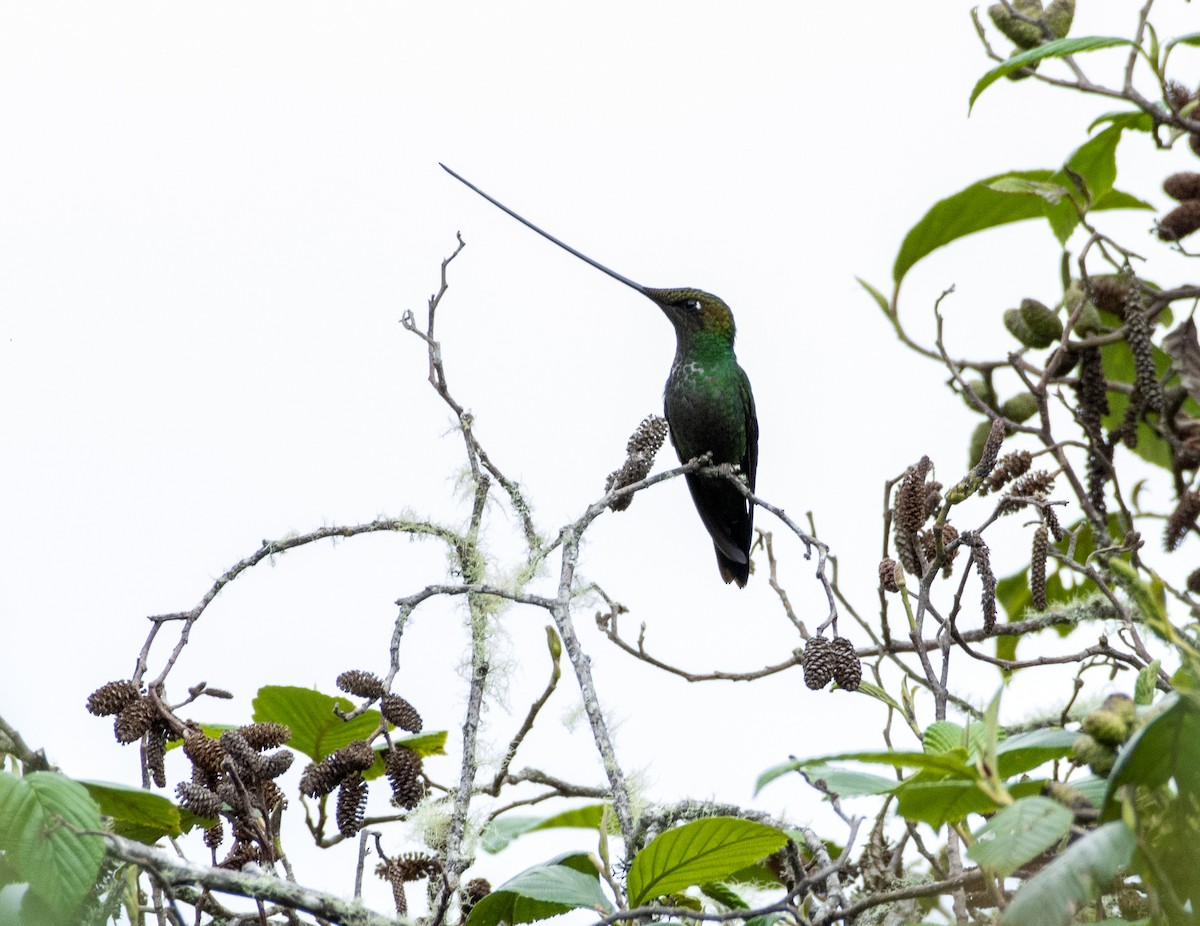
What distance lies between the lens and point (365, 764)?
5.53ft

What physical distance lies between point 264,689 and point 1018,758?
1040mm

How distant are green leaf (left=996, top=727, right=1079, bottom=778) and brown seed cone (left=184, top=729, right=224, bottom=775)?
0.93 meters

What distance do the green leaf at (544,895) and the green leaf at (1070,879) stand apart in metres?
0.71

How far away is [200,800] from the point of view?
1.62 metres

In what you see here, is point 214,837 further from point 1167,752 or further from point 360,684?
point 1167,752

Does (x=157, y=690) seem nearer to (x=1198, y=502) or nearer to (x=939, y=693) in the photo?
(x=939, y=693)

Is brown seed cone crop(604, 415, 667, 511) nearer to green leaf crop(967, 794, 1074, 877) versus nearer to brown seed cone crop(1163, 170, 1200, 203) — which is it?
brown seed cone crop(1163, 170, 1200, 203)

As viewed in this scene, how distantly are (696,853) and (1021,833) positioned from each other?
1.92ft

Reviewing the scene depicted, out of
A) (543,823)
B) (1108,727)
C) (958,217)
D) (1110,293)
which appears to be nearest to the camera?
(1108,727)

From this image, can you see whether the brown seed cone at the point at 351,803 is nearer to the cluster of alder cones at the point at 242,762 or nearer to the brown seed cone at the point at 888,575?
the cluster of alder cones at the point at 242,762

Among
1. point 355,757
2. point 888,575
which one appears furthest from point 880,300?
point 355,757

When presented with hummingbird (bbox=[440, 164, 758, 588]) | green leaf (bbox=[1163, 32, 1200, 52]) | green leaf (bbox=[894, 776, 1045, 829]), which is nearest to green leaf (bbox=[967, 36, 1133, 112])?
green leaf (bbox=[1163, 32, 1200, 52])

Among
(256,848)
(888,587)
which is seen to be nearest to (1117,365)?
(888,587)

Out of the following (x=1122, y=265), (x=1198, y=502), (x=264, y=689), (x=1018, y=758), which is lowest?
(x=1018, y=758)
